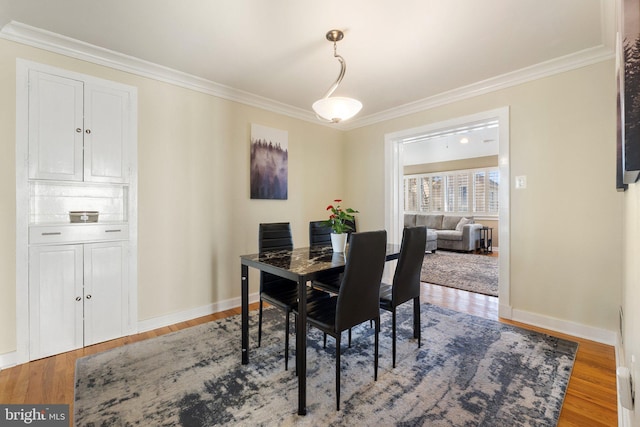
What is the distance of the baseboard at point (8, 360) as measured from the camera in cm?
210

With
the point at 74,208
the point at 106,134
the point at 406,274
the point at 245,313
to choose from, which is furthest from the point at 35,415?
the point at 406,274

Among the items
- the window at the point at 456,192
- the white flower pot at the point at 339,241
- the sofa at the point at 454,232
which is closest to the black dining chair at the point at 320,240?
the white flower pot at the point at 339,241

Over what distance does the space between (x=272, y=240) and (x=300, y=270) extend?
102 cm

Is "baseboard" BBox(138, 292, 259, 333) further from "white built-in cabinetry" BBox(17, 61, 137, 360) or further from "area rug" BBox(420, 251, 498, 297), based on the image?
"area rug" BBox(420, 251, 498, 297)

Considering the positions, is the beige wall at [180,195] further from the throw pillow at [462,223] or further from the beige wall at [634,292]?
the throw pillow at [462,223]

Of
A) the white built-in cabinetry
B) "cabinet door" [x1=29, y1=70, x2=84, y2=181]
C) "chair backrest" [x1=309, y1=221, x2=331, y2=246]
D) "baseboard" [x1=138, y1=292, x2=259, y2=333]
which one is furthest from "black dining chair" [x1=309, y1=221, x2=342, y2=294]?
"cabinet door" [x1=29, y1=70, x2=84, y2=181]

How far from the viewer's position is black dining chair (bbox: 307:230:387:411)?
66.9 inches

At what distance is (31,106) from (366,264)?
2.71 meters

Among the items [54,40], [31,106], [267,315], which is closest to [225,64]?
[54,40]

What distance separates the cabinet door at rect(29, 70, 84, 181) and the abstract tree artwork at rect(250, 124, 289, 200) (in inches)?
63.1

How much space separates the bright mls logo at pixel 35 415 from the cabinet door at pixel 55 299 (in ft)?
2.14

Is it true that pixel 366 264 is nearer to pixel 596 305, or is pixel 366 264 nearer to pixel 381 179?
pixel 596 305

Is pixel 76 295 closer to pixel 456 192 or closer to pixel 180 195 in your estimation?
pixel 180 195

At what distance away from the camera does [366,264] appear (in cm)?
179
